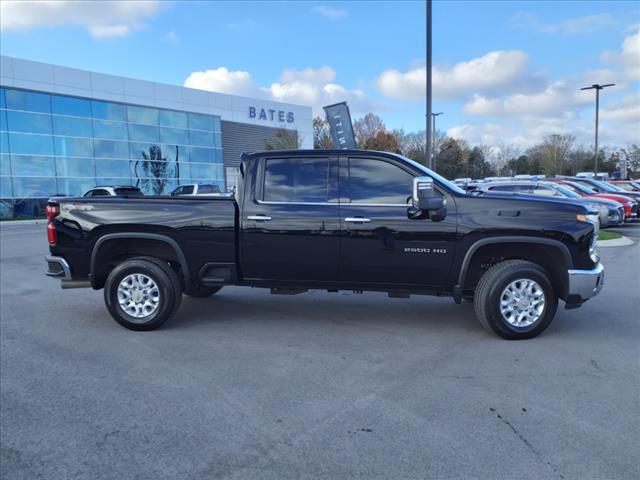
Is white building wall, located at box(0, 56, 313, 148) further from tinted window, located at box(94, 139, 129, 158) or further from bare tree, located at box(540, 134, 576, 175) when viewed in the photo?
bare tree, located at box(540, 134, 576, 175)

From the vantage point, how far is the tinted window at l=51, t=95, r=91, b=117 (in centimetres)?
3259

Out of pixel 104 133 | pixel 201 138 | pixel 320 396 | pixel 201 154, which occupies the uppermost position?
pixel 201 138

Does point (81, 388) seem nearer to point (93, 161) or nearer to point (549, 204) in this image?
point (549, 204)

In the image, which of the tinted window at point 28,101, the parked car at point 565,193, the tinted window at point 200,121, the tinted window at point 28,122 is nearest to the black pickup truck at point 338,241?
the parked car at point 565,193

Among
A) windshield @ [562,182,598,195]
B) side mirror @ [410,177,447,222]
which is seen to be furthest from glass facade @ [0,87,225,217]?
side mirror @ [410,177,447,222]

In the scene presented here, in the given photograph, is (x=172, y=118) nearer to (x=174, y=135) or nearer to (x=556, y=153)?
(x=174, y=135)

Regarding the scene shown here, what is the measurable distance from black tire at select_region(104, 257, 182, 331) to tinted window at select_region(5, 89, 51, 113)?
30.4 m

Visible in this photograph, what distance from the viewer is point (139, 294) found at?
5906 millimetres

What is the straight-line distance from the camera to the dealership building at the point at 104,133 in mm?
30938

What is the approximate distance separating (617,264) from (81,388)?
390 inches

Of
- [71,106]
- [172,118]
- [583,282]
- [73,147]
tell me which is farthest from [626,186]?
[71,106]

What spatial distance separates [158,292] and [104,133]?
108 feet

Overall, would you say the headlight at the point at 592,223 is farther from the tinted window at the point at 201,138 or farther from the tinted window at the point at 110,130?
the tinted window at the point at 201,138

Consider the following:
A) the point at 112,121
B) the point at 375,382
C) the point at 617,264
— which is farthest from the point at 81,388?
the point at 112,121
